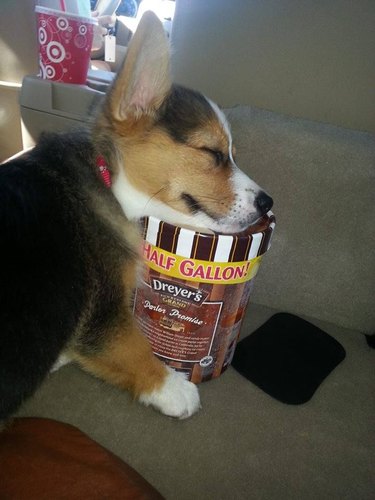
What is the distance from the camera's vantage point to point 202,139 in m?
1.10

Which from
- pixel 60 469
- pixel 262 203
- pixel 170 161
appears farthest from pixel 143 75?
pixel 60 469

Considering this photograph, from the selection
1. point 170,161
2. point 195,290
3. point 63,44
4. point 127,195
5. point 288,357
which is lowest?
point 288,357

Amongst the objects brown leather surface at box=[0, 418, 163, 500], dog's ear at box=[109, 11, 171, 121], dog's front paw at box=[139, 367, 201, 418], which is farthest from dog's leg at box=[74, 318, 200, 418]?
dog's ear at box=[109, 11, 171, 121]

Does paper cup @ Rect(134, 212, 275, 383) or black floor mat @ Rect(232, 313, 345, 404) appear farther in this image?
black floor mat @ Rect(232, 313, 345, 404)

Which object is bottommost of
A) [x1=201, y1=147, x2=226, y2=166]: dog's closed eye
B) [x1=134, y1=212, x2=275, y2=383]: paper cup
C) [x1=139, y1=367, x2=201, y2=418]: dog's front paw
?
[x1=139, y1=367, x2=201, y2=418]: dog's front paw

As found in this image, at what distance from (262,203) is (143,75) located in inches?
19.0

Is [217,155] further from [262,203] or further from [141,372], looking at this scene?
[141,372]

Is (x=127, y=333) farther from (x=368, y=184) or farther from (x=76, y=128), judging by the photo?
(x=368, y=184)

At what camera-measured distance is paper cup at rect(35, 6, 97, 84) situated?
1.53 meters

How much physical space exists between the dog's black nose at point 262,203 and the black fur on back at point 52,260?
39 cm

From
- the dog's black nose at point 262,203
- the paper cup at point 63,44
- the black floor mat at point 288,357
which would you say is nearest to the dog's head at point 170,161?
the dog's black nose at point 262,203

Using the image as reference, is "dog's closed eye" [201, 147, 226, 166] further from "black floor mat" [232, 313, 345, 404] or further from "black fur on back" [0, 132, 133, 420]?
"black floor mat" [232, 313, 345, 404]

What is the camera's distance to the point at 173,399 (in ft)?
3.43

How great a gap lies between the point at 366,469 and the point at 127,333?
2.45 feet
